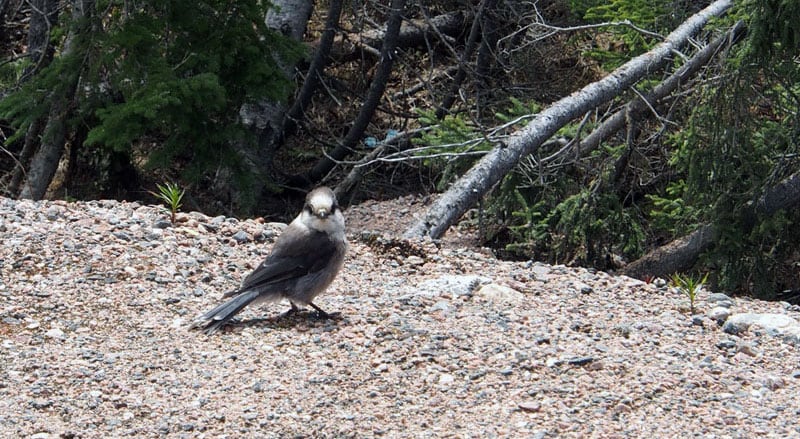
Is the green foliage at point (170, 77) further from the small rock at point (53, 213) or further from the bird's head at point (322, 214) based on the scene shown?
the bird's head at point (322, 214)

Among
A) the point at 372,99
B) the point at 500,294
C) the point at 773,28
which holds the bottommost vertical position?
the point at 500,294

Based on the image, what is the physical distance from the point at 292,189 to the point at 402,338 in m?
7.57

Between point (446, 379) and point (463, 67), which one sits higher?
point (463, 67)

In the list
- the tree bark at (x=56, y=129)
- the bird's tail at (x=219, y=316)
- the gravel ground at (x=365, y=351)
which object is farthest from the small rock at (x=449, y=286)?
the tree bark at (x=56, y=129)

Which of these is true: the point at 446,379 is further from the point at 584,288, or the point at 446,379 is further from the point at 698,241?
the point at 698,241

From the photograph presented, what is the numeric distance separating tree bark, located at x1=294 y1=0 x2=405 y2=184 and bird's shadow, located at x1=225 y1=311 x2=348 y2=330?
633 cm

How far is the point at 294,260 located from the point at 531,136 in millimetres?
3265

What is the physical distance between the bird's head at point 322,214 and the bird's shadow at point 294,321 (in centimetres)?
47

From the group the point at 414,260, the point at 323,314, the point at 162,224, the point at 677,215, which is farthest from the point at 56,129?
the point at 677,215

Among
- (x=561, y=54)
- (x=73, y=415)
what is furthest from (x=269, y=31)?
(x=73, y=415)

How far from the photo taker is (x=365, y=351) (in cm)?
524

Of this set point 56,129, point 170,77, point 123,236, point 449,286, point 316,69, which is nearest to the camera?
point 449,286

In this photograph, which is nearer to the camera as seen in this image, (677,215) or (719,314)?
(719,314)

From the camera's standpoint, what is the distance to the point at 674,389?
481 cm
